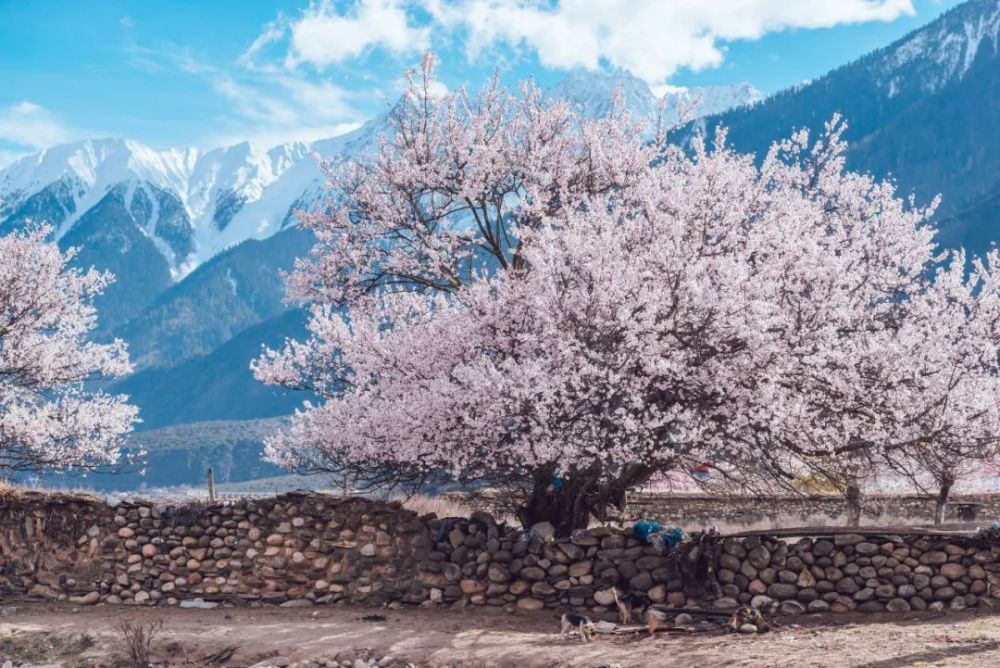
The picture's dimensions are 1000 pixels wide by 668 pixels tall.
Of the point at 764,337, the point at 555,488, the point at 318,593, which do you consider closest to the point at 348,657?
the point at 318,593

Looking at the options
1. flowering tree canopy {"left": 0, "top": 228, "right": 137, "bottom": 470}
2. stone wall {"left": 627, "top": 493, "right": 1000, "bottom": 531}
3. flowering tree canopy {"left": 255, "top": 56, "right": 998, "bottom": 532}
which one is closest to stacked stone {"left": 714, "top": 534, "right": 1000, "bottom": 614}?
flowering tree canopy {"left": 255, "top": 56, "right": 998, "bottom": 532}

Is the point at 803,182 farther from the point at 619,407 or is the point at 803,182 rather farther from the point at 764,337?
the point at 619,407

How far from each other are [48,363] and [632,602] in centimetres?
1658

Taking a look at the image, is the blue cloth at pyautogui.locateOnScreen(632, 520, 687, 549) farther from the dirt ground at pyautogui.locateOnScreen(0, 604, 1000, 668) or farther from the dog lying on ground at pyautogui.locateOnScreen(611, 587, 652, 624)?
the dirt ground at pyautogui.locateOnScreen(0, 604, 1000, 668)

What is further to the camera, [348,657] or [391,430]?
[391,430]

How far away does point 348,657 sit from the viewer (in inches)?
472

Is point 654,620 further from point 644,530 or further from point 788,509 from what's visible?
point 788,509

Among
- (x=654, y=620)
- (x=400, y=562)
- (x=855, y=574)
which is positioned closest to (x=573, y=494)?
(x=400, y=562)

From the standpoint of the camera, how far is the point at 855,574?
42.0 feet

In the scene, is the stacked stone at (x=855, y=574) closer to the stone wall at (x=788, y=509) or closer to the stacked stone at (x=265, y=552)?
the stacked stone at (x=265, y=552)

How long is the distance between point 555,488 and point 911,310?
21.3 feet

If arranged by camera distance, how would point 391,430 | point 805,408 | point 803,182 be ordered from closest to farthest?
point 805,408
point 391,430
point 803,182

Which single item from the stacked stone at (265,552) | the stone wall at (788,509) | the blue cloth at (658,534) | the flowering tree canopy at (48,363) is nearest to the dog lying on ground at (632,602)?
the blue cloth at (658,534)

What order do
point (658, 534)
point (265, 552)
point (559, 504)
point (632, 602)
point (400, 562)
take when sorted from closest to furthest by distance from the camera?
point (632, 602) → point (658, 534) → point (400, 562) → point (559, 504) → point (265, 552)
